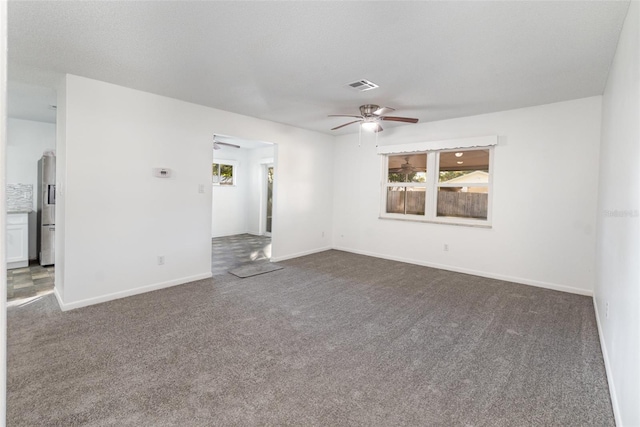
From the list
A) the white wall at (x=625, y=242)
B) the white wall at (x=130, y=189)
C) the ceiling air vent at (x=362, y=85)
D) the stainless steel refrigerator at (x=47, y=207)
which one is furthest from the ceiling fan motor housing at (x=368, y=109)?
the stainless steel refrigerator at (x=47, y=207)

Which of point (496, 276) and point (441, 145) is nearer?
point (496, 276)

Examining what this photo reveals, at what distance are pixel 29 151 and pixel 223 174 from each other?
3863mm

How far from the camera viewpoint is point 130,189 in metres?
3.62

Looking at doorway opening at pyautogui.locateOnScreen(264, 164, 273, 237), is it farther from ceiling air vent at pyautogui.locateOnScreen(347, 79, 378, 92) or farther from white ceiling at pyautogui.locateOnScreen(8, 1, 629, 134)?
ceiling air vent at pyautogui.locateOnScreen(347, 79, 378, 92)

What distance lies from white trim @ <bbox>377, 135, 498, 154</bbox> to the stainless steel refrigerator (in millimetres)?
5290

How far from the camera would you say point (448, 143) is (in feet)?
16.0

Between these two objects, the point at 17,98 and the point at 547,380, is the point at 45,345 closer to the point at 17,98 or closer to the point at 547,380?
the point at 17,98

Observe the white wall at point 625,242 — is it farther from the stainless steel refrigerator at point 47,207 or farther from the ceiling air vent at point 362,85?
the stainless steel refrigerator at point 47,207

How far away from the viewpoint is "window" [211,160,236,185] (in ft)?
26.3

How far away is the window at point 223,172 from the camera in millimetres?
8023

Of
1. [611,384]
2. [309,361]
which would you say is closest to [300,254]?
[309,361]

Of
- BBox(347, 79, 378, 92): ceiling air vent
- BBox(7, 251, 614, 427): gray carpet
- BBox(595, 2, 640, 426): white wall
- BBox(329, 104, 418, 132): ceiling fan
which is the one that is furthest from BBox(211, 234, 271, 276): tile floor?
BBox(595, 2, 640, 426): white wall

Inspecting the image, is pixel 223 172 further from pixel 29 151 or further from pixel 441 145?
pixel 441 145

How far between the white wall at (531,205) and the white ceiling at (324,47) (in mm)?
456
